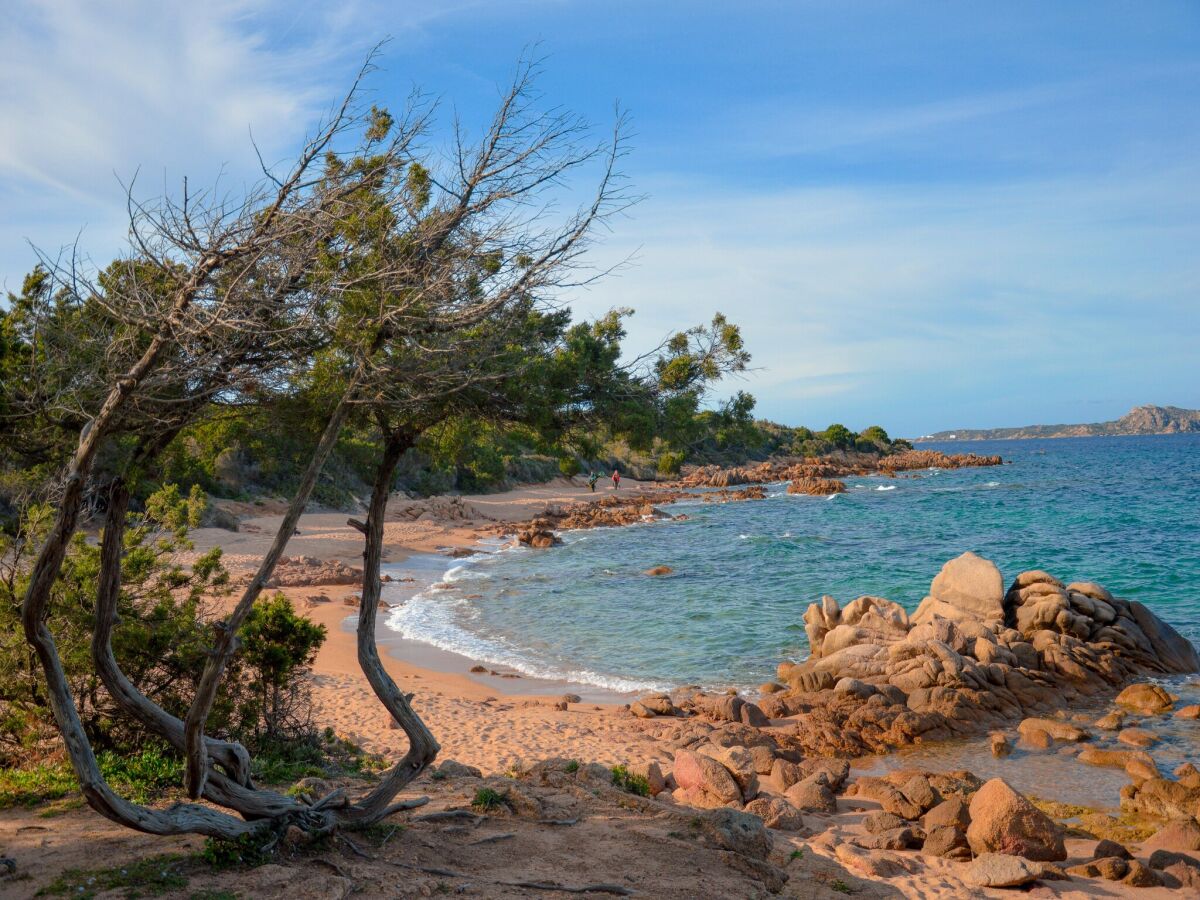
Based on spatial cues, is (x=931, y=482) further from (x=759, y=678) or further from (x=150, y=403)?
(x=150, y=403)

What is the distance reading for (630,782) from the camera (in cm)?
938

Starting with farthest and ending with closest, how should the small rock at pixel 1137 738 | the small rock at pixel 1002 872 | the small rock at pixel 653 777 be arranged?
the small rock at pixel 1137 738
the small rock at pixel 653 777
the small rock at pixel 1002 872

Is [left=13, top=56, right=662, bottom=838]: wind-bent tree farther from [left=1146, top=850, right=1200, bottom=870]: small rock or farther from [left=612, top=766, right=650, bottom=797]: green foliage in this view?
[left=1146, top=850, right=1200, bottom=870]: small rock

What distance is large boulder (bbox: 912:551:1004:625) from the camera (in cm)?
1803

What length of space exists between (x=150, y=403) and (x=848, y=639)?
14.2 m

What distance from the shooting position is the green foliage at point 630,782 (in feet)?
30.4

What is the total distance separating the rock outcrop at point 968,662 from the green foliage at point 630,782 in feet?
12.4

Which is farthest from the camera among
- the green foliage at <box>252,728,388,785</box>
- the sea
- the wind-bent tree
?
the sea

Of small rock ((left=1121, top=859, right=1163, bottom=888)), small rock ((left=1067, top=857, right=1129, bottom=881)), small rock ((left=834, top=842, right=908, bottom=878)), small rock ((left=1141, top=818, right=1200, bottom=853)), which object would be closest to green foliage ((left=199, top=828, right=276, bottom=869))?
small rock ((left=834, top=842, right=908, bottom=878))

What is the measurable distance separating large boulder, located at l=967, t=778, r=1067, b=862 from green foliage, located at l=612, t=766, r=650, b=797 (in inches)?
130

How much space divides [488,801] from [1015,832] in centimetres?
522

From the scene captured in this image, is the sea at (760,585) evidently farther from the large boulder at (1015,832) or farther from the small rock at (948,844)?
the small rock at (948,844)

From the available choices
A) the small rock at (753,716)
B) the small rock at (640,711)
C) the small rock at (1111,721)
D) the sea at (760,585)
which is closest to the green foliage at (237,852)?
the sea at (760,585)

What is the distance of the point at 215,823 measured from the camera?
5.66 m
